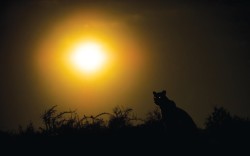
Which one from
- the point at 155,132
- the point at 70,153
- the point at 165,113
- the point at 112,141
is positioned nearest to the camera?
the point at 70,153

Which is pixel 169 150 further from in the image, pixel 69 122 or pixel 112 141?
pixel 69 122

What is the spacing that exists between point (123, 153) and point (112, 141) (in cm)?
81

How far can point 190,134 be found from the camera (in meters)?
15.0

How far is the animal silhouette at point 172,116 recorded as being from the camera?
1550cm

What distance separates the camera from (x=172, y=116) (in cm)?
1661

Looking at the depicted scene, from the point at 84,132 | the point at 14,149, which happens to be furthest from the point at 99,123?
the point at 14,149

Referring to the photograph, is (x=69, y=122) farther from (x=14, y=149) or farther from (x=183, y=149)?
(x=183, y=149)

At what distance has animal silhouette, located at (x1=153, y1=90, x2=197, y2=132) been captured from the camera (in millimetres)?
15499

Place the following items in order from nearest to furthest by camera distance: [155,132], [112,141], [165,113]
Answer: [112,141], [155,132], [165,113]

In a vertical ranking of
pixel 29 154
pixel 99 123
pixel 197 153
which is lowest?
pixel 197 153

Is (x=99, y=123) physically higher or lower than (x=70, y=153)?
higher

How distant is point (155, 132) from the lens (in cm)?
1540

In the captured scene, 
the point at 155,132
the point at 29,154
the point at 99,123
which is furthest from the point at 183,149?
the point at 29,154

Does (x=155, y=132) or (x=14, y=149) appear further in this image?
(x=155, y=132)
